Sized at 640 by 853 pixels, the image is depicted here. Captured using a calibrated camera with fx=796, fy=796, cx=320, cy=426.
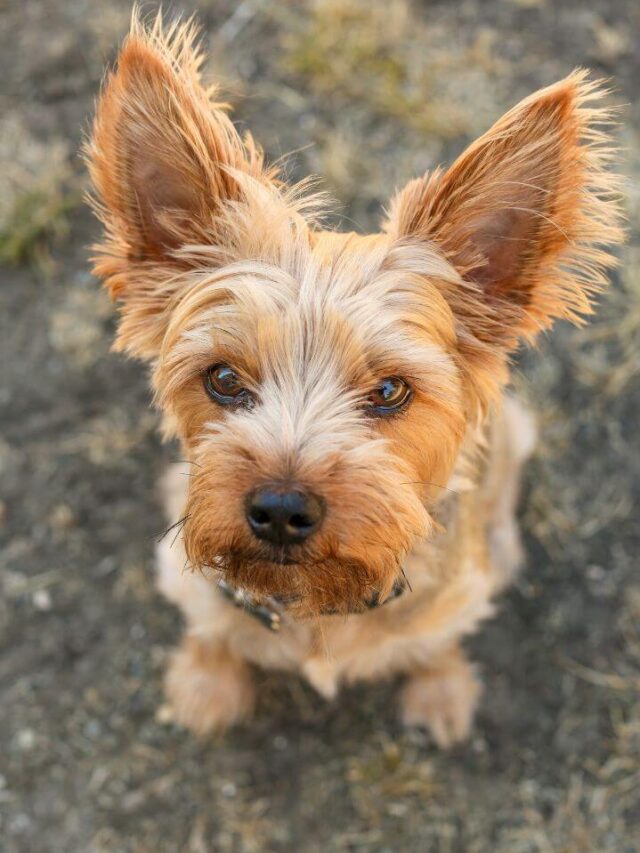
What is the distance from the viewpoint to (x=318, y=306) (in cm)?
223

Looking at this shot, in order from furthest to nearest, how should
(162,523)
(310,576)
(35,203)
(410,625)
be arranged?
(35,203), (162,523), (410,625), (310,576)

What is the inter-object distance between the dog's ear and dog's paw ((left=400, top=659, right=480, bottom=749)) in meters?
2.10

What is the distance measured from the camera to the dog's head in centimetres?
207

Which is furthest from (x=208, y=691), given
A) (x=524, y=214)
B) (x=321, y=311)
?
(x=524, y=214)

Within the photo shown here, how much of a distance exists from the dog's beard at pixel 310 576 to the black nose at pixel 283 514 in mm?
Result: 75

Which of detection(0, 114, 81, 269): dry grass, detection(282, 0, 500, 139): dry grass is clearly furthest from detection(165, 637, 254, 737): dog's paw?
detection(282, 0, 500, 139): dry grass

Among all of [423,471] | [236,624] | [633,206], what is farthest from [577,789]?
[633,206]

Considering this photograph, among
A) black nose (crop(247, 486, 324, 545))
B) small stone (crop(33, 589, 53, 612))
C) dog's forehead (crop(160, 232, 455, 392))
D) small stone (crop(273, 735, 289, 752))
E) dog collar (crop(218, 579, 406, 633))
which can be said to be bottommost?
small stone (crop(273, 735, 289, 752))

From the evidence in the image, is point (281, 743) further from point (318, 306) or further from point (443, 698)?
point (318, 306)

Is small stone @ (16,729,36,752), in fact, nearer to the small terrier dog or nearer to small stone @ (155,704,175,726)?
small stone @ (155,704,175,726)

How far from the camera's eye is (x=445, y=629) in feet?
10.2

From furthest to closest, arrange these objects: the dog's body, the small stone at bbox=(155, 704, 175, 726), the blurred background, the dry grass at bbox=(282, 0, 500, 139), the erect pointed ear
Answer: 1. the dry grass at bbox=(282, 0, 500, 139)
2. the small stone at bbox=(155, 704, 175, 726)
3. the blurred background
4. the dog's body
5. the erect pointed ear

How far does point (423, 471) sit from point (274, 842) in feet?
6.94

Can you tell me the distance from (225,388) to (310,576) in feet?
1.98
